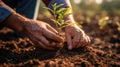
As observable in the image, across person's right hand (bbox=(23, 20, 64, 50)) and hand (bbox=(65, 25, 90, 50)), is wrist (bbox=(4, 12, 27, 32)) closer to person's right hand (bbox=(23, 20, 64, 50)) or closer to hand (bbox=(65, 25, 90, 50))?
person's right hand (bbox=(23, 20, 64, 50))

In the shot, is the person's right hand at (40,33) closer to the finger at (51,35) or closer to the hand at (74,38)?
the finger at (51,35)

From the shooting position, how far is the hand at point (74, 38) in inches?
115

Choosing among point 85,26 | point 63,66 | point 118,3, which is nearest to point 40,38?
point 63,66

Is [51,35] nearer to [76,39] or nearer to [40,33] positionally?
[40,33]

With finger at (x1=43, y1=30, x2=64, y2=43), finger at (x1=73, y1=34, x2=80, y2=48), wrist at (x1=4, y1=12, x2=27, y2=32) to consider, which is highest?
wrist at (x1=4, y1=12, x2=27, y2=32)

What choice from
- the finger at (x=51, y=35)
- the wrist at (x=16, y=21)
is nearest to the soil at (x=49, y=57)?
the finger at (x=51, y=35)

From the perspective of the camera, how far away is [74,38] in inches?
115

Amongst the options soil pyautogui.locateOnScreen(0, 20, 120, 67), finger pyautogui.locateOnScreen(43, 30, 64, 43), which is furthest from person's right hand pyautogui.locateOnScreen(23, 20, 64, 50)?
soil pyautogui.locateOnScreen(0, 20, 120, 67)

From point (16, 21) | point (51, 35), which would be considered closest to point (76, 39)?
point (51, 35)

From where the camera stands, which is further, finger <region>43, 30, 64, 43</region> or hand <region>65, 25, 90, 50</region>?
hand <region>65, 25, 90, 50</region>

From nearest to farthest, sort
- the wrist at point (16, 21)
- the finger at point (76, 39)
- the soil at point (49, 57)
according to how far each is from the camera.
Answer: the soil at point (49, 57), the wrist at point (16, 21), the finger at point (76, 39)

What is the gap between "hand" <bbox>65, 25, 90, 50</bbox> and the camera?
2922 mm

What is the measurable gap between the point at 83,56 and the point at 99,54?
266mm

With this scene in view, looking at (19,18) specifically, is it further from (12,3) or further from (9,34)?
(9,34)
